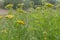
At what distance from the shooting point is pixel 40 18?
3354mm

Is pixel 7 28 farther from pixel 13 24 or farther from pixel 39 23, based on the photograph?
pixel 39 23

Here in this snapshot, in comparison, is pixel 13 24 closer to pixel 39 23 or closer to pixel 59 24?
pixel 39 23

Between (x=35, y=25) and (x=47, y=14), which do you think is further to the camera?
(x=47, y=14)

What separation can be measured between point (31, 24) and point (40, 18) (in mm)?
147

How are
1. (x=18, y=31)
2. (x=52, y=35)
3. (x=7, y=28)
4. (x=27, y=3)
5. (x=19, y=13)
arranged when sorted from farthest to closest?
1. (x=27, y=3)
2. (x=19, y=13)
3. (x=7, y=28)
4. (x=18, y=31)
5. (x=52, y=35)

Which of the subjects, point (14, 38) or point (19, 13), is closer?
point (14, 38)

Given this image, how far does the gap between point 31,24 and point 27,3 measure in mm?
6491

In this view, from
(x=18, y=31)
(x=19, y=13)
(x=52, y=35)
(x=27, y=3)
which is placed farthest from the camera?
(x=27, y=3)

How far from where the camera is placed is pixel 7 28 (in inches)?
137

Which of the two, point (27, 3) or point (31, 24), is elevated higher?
point (31, 24)

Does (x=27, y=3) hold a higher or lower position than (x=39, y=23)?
lower

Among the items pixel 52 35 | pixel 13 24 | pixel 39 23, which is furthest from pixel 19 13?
pixel 52 35

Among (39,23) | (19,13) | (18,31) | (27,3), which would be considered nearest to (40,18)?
(39,23)

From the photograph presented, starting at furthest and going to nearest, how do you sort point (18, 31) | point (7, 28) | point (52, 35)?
point (7, 28) → point (18, 31) → point (52, 35)
